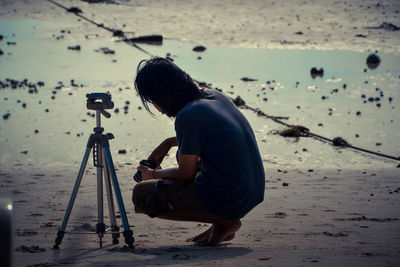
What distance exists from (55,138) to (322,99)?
373 cm

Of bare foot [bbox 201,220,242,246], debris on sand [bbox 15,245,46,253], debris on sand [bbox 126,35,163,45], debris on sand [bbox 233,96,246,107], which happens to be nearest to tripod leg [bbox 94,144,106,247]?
debris on sand [bbox 15,245,46,253]

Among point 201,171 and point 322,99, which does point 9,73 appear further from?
point 201,171

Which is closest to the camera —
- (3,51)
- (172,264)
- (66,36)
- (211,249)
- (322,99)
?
(172,264)

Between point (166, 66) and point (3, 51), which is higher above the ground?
point (166, 66)

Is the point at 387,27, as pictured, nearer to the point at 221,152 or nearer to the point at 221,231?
the point at 221,231

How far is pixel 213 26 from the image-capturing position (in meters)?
17.1

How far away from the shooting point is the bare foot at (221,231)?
4.82 m

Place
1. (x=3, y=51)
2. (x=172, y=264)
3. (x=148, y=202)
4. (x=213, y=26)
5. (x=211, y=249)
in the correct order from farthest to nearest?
1. (x=213, y=26)
2. (x=3, y=51)
3. (x=148, y=202)
4. (x=211, y=249)
5. (x=172, y=264)

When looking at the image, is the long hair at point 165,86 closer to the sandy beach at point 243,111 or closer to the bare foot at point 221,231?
the bare foot at point 221,231

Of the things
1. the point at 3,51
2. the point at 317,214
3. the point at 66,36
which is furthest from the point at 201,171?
the point at 66,36

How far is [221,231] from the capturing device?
4.84 metres

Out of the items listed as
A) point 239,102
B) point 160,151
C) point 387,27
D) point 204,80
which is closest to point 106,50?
point 204,80

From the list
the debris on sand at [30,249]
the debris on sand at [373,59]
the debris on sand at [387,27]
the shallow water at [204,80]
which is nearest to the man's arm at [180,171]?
the debris on sand at [30,249]

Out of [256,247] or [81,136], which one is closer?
[256,247]
